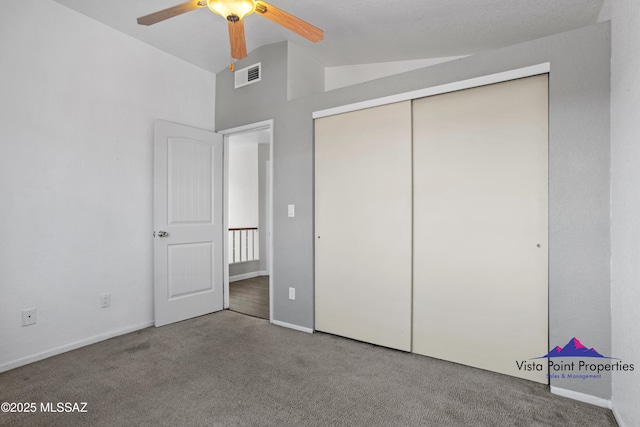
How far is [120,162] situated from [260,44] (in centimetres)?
180

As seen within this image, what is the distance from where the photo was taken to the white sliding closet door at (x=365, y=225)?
2.55 meters

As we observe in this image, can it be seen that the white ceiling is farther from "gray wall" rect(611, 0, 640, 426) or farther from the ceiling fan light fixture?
the ceiling fan light fixture

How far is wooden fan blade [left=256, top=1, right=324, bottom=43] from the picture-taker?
1.74m

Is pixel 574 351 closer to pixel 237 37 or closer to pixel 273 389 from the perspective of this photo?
pixel 273 389

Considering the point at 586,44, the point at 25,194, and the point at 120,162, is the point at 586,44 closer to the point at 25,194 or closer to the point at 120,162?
the point at 120,162

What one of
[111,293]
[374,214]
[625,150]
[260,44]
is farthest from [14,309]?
[625,150]

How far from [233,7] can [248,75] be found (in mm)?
1842

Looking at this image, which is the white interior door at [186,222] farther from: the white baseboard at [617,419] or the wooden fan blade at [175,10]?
the white baseboard at [617,419]

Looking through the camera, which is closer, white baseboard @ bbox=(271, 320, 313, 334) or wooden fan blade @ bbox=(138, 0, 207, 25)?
wooden fan blade @ bbox=(138, 0, 207, 25)

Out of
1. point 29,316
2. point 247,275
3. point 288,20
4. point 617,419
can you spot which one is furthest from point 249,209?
point 617,419

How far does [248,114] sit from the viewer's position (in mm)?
3477

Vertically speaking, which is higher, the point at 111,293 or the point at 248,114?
the point at 248,114

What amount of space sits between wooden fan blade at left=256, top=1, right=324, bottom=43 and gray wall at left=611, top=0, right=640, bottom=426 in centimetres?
154

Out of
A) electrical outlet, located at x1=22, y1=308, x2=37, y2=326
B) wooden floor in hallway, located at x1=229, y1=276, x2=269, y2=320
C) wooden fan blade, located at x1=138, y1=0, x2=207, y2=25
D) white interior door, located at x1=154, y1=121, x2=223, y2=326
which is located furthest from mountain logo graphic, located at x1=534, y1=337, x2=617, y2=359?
electrical outlet, located at x1=22, y1=308, x2=37, y2=326
